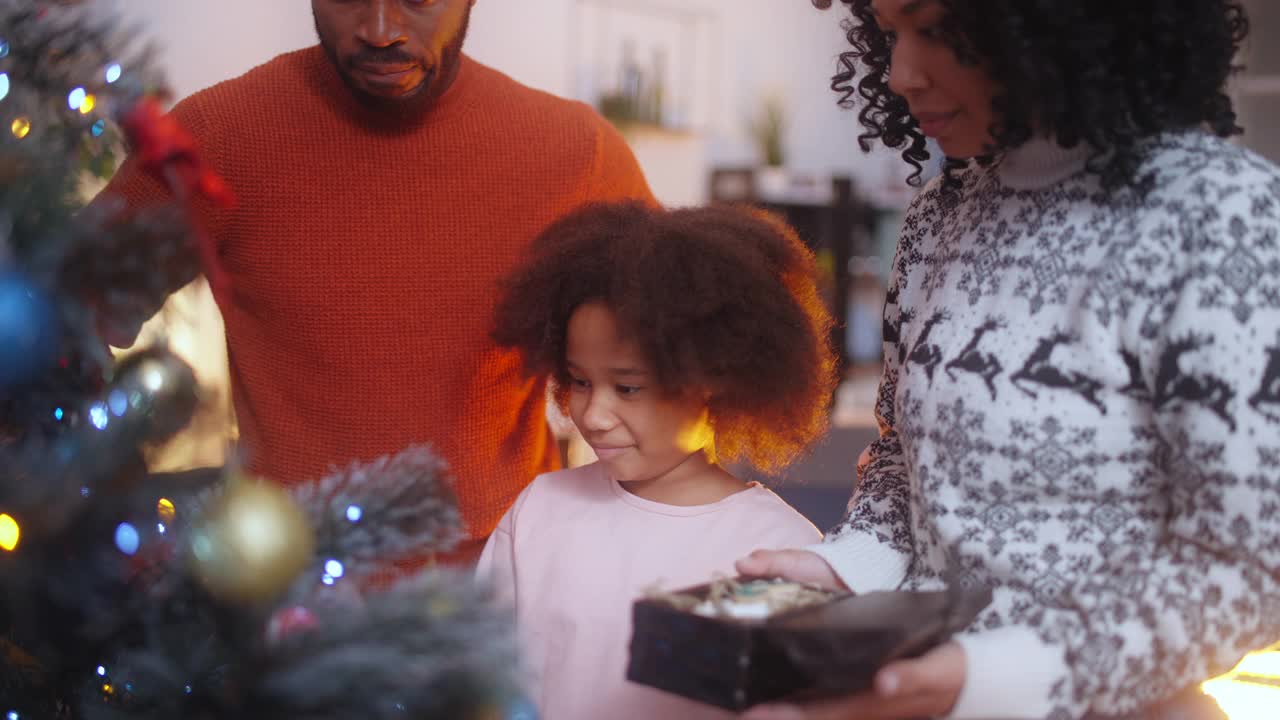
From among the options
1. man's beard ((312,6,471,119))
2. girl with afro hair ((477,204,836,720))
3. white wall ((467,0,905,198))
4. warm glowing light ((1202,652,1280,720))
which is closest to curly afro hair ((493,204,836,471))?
girl with afro hair ((477,204,836,720))

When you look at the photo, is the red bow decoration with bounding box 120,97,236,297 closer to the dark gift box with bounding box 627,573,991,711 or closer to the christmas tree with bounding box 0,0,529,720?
the christmas tree with bounding box 0,0,529,720

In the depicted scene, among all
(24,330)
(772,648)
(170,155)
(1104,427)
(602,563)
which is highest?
(170,155)

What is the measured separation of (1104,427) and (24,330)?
2.56 feet

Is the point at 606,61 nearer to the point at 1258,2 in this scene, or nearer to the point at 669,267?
the point at 1258,2

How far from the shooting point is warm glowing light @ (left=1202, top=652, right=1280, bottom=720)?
157 cm

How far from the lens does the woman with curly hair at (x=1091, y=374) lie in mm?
847

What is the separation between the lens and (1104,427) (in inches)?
36.2

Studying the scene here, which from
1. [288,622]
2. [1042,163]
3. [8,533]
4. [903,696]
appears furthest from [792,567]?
[8,533]

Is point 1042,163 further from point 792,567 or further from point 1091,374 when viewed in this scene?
point 792,567

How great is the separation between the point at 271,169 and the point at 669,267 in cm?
52

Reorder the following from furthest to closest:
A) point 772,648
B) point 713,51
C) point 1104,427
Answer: point 713,51
point 1104,427
point 772,648

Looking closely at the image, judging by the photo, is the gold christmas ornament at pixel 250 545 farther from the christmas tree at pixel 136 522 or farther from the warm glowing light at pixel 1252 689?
the warm glowing light at pixel 1252 689

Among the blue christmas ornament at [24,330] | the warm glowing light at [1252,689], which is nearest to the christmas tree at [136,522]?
the blue christmas ornament at [24,330]

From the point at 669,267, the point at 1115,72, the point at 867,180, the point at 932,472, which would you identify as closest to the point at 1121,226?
the point at 1115,72
